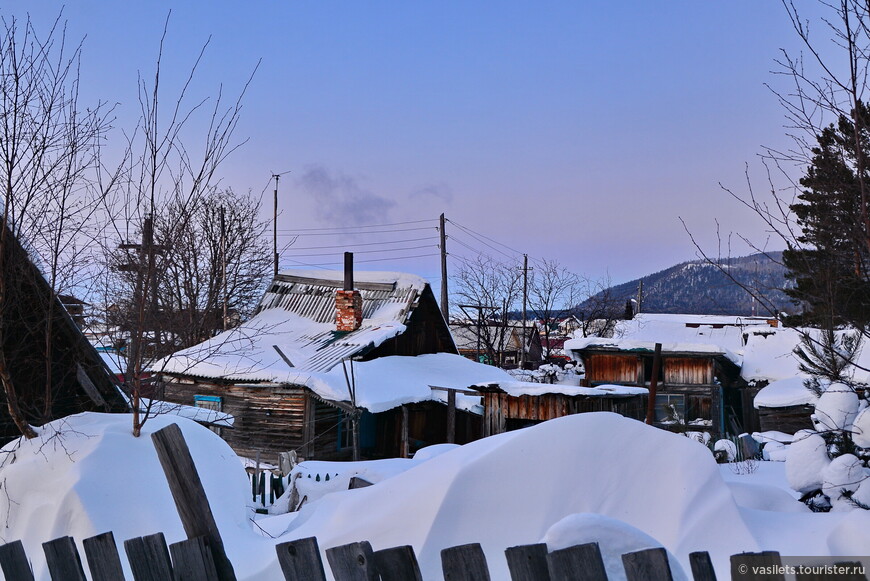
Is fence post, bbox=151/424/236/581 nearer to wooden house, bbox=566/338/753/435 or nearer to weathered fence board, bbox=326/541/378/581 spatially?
weathered fence board, bbox=326/541/378/581

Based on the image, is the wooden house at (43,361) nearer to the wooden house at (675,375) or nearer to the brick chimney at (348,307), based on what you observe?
the brick chimney at (348,307)

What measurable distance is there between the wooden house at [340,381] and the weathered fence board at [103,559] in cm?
1466

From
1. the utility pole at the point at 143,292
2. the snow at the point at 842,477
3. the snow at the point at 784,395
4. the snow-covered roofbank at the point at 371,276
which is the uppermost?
the snow-covered roofbank at the point at 371,276

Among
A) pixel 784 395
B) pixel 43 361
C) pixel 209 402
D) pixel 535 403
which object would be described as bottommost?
pixel 784 395

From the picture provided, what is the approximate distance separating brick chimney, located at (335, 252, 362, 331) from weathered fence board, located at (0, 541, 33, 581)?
1946 centimetres

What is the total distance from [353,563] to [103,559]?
1052 millimetres

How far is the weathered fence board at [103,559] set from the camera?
257 cm

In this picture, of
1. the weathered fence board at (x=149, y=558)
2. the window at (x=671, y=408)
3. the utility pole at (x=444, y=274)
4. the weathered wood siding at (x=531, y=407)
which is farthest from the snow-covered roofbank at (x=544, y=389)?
the weathered fence board at (x=149, y=558)

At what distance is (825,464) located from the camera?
636cm

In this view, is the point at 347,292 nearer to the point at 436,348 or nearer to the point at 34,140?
the point at 436,348

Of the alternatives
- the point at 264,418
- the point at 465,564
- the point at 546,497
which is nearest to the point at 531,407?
the point at 264,418

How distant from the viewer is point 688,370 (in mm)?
26031

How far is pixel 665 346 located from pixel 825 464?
20.5 metres

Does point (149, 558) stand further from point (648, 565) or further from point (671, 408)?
point (671, 408)
